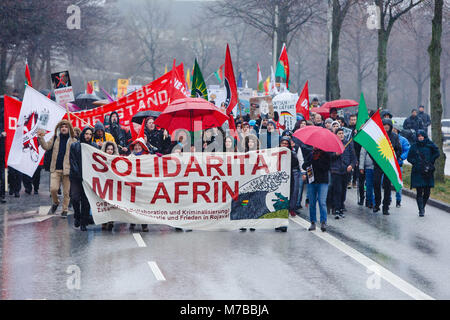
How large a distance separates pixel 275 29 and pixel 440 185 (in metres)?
20.7

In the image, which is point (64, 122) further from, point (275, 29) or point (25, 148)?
point (275, 29)

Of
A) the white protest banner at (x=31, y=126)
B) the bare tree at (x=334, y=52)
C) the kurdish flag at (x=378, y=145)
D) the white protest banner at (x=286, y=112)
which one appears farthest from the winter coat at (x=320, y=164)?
the bare tree at (x=334, y=52)

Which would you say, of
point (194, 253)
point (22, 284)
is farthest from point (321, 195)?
point (22, 284)

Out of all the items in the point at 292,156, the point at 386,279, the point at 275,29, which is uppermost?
the point at 275,29

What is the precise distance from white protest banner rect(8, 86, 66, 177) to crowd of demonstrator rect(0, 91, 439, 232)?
338mm

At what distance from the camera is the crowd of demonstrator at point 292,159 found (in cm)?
1196

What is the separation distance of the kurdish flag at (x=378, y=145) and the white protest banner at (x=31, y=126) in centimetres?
556

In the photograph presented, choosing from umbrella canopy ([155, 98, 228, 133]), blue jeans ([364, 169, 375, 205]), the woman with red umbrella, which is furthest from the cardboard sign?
the woman with red umbrella

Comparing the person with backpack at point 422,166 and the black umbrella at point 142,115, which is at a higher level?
the black umbrella at point 142,115

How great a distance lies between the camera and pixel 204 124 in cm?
1415

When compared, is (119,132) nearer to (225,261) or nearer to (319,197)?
(319,197)

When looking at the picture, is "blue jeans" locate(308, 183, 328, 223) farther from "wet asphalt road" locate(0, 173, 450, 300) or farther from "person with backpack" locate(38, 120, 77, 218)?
"person with backpack" locate(38, 120, 77, 218)

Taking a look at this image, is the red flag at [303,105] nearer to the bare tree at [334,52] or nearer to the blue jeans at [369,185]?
the blue jeans at [369,185]
